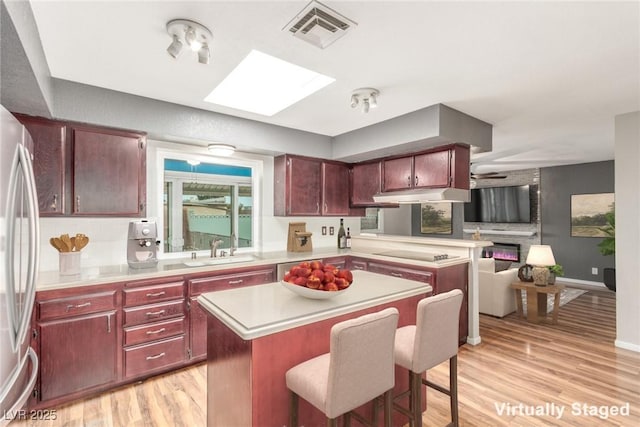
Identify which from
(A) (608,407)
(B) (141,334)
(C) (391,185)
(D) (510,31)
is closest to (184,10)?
(D) (510,31)

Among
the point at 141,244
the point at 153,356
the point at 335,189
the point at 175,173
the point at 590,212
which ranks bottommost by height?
the point at 153,356

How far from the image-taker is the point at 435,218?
8805mm

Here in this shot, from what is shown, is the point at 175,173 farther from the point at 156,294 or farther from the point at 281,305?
the point at 281,305

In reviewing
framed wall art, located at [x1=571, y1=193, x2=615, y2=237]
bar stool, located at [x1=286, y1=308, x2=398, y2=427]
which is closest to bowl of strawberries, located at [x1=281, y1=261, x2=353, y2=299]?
bar stool, located at [x1=286, y1=308, x2=398, y2=427]

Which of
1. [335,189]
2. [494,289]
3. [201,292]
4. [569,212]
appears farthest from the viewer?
[569,212]

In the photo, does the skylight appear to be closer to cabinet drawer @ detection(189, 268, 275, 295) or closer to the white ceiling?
the white ceiling

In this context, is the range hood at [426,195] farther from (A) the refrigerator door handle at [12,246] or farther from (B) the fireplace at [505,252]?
(B) the fireplace at [505,252]

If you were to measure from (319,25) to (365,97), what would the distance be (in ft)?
3.37

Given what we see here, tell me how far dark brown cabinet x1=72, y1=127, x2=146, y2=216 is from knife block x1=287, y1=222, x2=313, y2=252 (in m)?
1.79

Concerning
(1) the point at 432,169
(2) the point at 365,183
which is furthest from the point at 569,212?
(2) the point at 365,183

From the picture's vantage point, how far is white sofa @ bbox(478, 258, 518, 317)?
14.0 feet

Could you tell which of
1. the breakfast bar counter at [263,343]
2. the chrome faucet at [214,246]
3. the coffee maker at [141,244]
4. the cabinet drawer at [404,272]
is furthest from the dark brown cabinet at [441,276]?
the coffee maker at [141,244]

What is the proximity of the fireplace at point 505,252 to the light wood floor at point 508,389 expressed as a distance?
12.0 feet

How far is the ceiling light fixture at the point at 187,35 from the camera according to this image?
171cm
